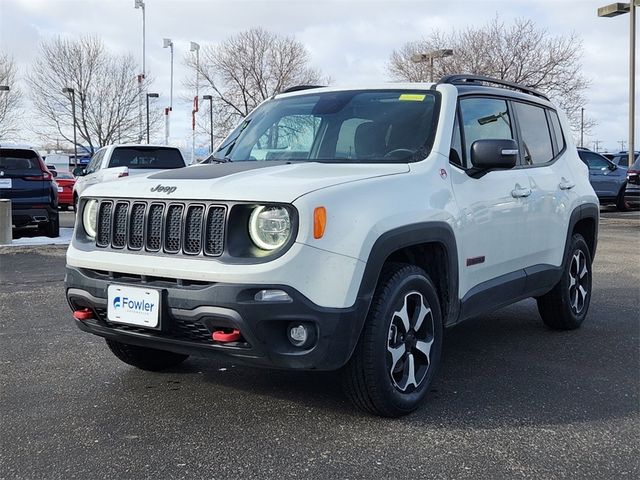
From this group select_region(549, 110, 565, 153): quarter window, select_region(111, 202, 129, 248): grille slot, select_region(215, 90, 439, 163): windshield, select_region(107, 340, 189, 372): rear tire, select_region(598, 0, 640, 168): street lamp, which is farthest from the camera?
select_region(598, 0, 640, 168): street lamp

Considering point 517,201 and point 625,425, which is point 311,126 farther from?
point 625,425

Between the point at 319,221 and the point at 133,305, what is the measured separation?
1019mm

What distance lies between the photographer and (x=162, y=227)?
3627mm

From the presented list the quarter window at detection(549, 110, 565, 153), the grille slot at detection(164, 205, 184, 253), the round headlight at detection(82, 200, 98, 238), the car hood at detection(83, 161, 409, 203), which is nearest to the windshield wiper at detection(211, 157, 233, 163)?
the car hood at detection(83, 161, 409, 203)

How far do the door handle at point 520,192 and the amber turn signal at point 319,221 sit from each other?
187 centimetres

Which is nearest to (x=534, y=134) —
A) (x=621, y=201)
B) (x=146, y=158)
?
(x=146, y=158)

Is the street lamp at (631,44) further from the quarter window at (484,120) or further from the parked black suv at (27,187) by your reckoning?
the quarter window at (484,120)

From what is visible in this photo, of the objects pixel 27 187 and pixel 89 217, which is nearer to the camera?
pixel 89 217

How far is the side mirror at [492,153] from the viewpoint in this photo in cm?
424

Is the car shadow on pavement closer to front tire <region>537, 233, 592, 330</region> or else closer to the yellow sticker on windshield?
front tire <region>537, 233, 592, 330</region>

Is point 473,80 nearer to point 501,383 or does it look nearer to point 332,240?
point 501,383

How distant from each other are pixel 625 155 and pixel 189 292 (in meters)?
25.9

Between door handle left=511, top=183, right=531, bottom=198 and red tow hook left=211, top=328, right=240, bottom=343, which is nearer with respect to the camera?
red tow hook left=211, top=328, right=240, bottom=343

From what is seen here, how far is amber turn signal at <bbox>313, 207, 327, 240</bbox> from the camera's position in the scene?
3330 mm
